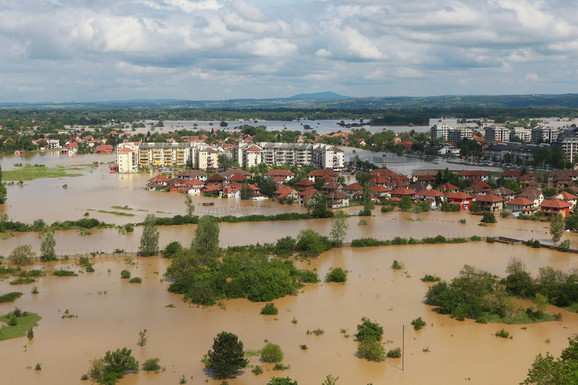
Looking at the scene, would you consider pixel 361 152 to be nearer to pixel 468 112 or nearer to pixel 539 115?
pixel 539 115

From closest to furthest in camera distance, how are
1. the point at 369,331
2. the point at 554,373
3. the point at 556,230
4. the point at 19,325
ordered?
1. the point at 554,373
2. the point at 369,331
3. the point at 19,325
4. the point at 556,230

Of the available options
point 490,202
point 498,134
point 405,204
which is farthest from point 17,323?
point 498,134

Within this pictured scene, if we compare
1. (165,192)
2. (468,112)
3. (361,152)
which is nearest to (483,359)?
(165,192)

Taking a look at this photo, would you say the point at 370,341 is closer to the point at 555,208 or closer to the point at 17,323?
the point at 17,323

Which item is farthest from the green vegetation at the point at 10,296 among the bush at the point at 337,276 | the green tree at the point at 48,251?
the bush at the point at 337,276

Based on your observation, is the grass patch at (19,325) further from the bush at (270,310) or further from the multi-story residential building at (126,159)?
the multi-story residential building at (126,159)

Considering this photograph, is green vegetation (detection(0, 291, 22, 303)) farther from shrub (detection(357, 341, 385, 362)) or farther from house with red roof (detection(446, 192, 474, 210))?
house with red roof (detection(446, 192, 474, 210))
